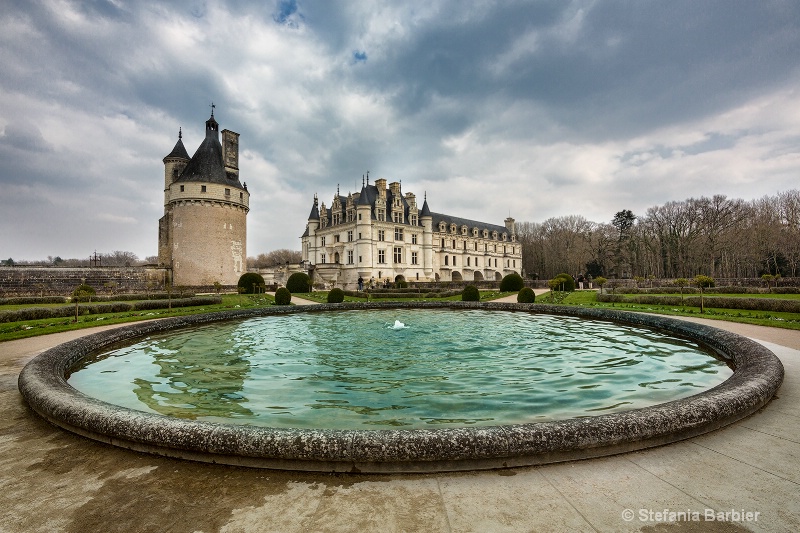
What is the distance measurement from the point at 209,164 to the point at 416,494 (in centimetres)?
4550

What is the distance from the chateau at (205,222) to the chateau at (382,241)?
412 inches

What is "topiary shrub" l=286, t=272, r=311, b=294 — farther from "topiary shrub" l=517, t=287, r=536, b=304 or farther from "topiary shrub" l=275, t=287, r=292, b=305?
"topiary shrub" l=517, t=287, r=536, b=304

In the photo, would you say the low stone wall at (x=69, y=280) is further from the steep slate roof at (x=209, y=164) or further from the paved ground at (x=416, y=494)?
the paved ground at (x=416, y=494)

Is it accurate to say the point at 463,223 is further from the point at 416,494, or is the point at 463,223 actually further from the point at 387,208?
the point at 416,494

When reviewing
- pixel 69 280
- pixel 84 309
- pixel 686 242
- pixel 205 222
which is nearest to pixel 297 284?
pixel 205 222

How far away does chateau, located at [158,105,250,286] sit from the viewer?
39.7m

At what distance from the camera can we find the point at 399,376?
23.9 feet

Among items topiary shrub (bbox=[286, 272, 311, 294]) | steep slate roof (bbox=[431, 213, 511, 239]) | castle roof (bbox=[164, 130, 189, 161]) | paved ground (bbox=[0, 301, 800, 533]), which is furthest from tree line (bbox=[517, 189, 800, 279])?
castle roof (bbox=[164, 130, 189, 161])

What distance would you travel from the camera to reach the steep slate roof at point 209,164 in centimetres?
4041

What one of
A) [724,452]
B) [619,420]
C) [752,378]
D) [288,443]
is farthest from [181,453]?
[752,378]

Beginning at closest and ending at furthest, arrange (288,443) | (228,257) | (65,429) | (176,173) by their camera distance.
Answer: (288,443) → (65,429) → (228,257) → (176,173)

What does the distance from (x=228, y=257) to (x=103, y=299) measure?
1924 cm

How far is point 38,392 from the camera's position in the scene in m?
4.62

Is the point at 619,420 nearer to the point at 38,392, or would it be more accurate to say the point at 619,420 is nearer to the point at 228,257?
the point at 38,392
